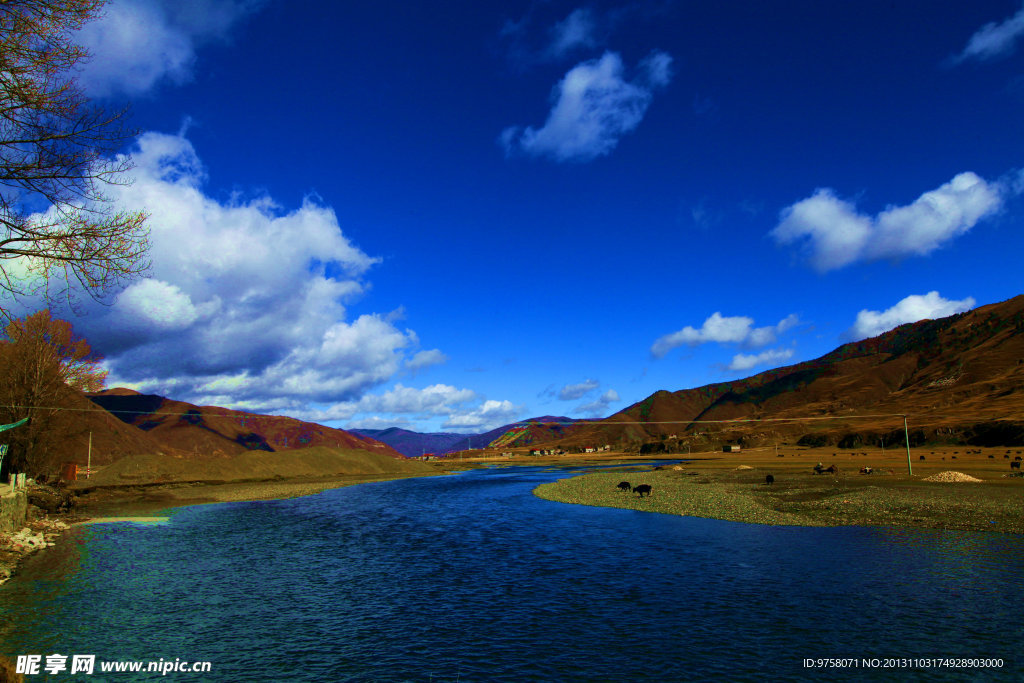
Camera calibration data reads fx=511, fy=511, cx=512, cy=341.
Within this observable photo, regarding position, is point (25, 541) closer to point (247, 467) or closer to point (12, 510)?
point (12, 510)

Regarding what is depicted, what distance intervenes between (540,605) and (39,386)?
241 ft

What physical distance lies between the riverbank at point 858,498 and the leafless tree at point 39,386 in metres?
64.0

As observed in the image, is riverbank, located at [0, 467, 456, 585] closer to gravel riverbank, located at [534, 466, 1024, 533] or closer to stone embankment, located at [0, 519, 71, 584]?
stone embankment, located at [0, 519, 71, 584]

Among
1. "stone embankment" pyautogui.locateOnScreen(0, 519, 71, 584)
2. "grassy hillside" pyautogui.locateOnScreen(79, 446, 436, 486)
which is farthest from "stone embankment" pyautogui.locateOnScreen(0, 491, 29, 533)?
"grassy hillside" pyautogui.locateOnScreen(79, 446, 436, 486)

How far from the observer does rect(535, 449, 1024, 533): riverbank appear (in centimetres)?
3791

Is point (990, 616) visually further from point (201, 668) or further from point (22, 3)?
point (22, 3)

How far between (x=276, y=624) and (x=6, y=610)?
12.2 meters

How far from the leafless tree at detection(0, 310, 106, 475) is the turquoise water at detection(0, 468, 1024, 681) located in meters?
36.3

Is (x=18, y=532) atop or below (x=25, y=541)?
atop

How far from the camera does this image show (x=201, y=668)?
1616cm

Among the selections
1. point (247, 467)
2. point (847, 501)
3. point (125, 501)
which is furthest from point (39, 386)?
point (847, 501)

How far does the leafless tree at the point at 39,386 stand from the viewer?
6128 centimetres

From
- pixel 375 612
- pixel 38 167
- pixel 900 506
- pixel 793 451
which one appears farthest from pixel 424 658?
pixel 793 451

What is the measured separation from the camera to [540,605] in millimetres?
21891
